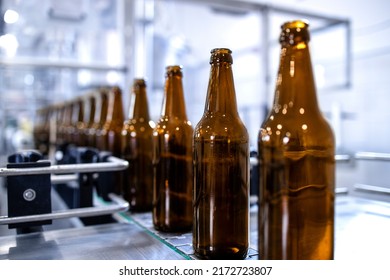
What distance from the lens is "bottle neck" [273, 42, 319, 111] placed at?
34 centimetres

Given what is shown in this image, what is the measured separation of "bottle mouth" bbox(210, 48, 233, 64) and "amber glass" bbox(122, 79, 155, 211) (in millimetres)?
291

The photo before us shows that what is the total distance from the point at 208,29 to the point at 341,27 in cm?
139

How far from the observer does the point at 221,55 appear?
0.42 m

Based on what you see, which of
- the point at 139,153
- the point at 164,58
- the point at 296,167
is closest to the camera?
the point at 296,167

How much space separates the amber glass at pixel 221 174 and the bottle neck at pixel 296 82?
0.28 feet

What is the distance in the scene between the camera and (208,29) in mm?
2877

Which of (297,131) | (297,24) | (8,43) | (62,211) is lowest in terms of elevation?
(62,211)

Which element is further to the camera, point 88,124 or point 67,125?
point 67,125

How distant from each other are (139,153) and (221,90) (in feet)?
1.01

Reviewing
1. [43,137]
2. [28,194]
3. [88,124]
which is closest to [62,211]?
[28,194]

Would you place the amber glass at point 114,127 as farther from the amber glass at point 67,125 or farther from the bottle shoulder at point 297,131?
the bottle shoulder at point 297,131

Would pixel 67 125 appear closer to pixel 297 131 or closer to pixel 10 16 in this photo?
pixel 10 16

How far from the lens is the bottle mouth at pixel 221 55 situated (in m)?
0.42
